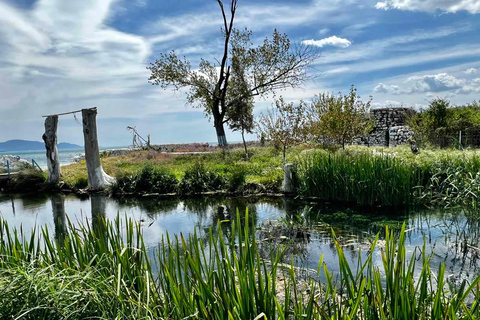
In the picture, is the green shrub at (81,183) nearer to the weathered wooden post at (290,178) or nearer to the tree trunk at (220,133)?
the weathered wooden post at (290,178)

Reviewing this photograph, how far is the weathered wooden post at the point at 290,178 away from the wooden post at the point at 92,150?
609 cm

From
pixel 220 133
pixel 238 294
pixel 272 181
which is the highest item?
pixel 220 133

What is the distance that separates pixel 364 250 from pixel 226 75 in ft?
62.1

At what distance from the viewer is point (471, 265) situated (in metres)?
4.48

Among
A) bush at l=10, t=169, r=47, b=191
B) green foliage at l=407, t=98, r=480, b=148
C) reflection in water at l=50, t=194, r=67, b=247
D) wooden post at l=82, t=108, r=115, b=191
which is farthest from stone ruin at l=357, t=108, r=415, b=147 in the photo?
bush at l=10, t=169, r=47, b=191

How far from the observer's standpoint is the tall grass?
7859mm

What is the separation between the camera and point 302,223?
6.52 metres

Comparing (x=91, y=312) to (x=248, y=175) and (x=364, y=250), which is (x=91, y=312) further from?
(x=248, y=175)

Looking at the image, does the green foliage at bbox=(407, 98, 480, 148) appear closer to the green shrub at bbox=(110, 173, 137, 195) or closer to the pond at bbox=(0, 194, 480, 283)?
the pond at bbox=(0, 194, 480, 283)

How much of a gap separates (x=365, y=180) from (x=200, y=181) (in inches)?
202

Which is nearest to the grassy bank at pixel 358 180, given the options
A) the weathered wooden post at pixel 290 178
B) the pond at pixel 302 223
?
the weathered wooden post at pixel 290 178

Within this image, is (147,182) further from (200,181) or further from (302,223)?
(302,223)

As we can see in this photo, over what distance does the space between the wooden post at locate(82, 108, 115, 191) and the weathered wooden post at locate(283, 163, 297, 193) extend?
6089 mm

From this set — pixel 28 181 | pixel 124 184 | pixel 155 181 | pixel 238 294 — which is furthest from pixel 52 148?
pixel 238 294
